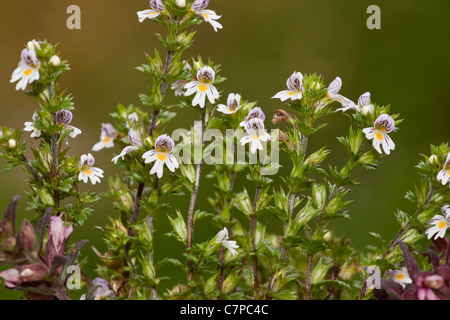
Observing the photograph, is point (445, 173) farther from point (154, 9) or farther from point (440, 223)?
point (154, 9)

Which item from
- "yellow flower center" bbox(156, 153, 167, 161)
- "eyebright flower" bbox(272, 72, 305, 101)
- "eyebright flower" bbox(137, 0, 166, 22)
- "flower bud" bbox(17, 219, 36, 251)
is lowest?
"flower bud" bbox(17, 219, 36, 251)

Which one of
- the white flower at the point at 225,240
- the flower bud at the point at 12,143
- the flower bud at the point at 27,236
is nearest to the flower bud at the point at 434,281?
the white flower at the point at 225,240

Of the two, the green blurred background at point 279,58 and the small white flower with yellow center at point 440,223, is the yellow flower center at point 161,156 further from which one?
the green blurred background at point 279,58

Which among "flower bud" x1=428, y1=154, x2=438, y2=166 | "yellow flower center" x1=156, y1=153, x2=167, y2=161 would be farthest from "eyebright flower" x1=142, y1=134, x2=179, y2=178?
"flower bud" x1=428, y1=154, x2=438, y2=166

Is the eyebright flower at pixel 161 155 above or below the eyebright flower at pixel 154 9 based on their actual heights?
below

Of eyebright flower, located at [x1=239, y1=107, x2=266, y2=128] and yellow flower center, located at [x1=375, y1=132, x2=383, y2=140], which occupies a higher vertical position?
eyebright flower, located at [x1=239, y1=107, x2=266, y2=128]

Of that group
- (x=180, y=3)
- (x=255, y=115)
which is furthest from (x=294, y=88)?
(x=180, y=3)

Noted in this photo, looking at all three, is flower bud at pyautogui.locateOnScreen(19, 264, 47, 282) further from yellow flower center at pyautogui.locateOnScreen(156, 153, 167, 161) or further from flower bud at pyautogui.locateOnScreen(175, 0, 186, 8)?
flower bud at pyautogui.locateOnScreen(175, 0, 186, 8)
